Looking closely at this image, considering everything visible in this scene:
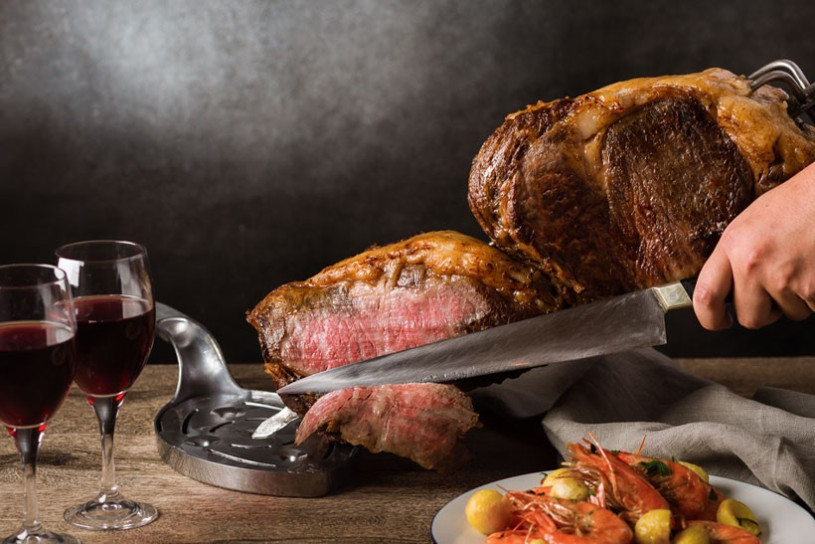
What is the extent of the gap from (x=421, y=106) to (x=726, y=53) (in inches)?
51.1

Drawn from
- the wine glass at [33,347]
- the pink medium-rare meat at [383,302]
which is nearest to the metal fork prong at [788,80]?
the pink medium-rare meat at [383,302]

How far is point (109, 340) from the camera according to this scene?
1666 millimetres

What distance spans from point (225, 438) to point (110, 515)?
0.34 meters

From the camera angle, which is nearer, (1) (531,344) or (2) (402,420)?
(2) (402,420)

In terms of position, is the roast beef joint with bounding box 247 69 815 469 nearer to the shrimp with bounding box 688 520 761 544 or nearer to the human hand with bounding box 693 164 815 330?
the human hand with bounding box 693 164 815 330

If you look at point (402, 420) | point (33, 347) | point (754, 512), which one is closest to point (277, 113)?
point (402, 420)

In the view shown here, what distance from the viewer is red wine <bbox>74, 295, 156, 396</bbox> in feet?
5.46

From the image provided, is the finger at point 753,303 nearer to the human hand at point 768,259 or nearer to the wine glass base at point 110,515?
the human hand at point 768,259

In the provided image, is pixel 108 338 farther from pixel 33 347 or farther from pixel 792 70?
pixel 792 70

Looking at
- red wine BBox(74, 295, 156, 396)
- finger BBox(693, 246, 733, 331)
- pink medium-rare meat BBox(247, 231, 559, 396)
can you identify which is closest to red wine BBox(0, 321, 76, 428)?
red wine BBox(74, 295, 156, 396)

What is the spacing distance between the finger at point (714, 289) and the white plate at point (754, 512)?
0.31m

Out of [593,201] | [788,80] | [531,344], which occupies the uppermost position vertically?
[788,80]

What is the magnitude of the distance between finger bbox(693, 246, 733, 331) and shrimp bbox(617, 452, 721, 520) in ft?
1.23

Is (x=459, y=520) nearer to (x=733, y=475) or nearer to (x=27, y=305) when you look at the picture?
(x=733, y=475)
